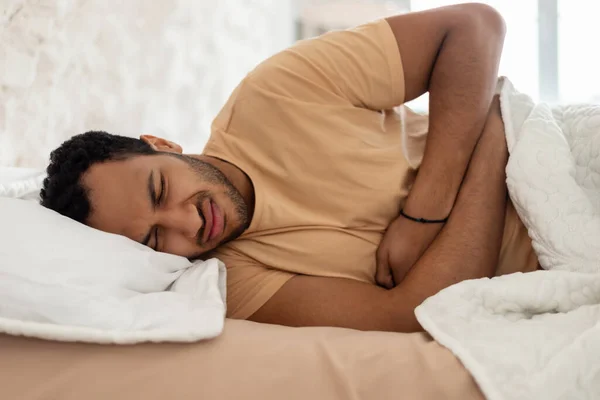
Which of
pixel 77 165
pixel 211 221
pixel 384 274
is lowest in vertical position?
pixel 384 274

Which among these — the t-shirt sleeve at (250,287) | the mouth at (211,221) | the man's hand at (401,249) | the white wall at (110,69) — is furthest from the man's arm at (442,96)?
the white wall at (110,69)

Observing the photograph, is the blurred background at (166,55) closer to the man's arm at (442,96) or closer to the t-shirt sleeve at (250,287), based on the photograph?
the t-shirt sleeve at (250,287)

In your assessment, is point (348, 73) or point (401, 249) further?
point (348, 73)

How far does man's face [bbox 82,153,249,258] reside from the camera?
89 cm

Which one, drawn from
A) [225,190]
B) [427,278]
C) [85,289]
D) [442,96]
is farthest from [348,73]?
[85,289]

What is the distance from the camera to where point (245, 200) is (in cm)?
105

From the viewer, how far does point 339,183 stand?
3.29 ft

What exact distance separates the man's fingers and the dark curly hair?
1.64 feet

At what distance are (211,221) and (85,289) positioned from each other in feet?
1.19

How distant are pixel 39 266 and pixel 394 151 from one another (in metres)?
0.68

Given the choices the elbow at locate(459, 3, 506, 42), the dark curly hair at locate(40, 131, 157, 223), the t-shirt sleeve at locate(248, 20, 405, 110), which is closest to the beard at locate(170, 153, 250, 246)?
the dark curly hair at locate(40, 131, 157, 223)

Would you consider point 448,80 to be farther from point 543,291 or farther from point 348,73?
point 543,291

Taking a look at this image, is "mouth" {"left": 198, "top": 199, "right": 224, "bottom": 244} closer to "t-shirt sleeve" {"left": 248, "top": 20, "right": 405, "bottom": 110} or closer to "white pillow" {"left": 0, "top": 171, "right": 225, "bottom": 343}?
"white pillow" {"left": 0, "top": 171, "right": 225, "bottom": 343}

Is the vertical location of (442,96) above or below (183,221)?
above
